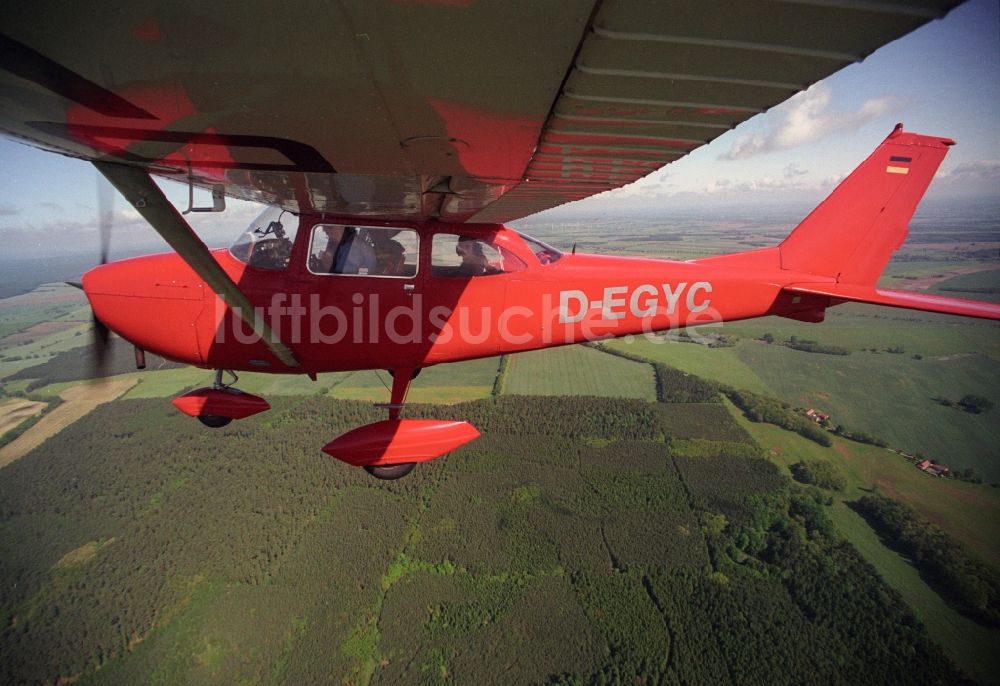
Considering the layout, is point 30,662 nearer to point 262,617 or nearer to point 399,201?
point 262,617

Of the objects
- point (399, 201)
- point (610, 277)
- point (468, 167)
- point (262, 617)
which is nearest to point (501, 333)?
point (610, 277)

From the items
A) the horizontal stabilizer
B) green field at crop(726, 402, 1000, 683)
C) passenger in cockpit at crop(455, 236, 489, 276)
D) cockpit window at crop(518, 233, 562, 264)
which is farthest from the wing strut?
green field at crop(726, 402, 1000, 683)

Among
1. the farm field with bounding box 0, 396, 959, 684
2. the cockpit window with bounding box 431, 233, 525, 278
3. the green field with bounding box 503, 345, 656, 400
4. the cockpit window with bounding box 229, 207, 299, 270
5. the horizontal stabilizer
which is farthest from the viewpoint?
the green field with bounding box 503, 345, 656, 400

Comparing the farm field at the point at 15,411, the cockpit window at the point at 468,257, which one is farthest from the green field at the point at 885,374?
the farm field at the point at 15,411

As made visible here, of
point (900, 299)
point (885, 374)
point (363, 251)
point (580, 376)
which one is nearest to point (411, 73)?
point (363, 251)

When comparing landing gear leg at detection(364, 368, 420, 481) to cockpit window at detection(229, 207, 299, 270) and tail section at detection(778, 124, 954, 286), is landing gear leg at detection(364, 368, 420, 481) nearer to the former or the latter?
cockpit window at detection(229, 207, 299, 270)

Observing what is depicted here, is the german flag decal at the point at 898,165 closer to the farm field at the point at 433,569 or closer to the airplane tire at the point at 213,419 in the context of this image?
the airplane tire at the point at 213,419

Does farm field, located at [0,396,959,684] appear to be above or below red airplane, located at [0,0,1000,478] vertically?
below

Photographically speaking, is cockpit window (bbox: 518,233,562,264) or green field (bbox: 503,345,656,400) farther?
green field (bbox: 503,345,656,400)
